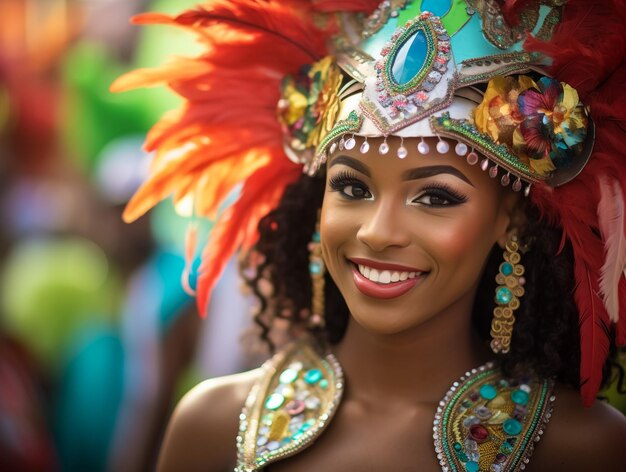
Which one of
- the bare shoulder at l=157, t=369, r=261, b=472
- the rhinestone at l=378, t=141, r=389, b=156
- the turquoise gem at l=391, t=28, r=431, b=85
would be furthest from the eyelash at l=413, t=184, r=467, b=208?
the bare shoulder at l=157, t=369, r=261, b=472

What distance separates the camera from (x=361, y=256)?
2.43 m

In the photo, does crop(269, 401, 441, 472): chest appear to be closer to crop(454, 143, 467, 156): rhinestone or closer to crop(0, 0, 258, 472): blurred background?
crop(454, 143, 467, 156): rhinestone

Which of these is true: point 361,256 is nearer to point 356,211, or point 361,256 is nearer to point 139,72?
point 356,211

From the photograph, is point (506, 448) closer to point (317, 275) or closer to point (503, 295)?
point (503, 295)

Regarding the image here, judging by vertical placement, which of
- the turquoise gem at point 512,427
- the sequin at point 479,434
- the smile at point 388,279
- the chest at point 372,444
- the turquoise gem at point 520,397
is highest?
the smile at point 388,279

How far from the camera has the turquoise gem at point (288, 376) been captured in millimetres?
2774

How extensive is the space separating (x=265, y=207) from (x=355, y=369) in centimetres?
60

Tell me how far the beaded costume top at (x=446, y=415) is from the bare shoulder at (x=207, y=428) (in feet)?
0.19

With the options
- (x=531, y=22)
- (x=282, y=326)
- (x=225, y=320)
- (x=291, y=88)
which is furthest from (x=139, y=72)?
(x=225, y=320)

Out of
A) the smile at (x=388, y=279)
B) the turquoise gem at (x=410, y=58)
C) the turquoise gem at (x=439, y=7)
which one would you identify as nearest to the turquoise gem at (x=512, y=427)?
the smile at (x=388, y=279)

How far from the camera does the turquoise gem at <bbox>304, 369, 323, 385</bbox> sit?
9.02 ft

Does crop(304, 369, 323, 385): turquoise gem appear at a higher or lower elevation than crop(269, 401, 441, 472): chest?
higher

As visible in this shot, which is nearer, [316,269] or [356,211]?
[356,211]

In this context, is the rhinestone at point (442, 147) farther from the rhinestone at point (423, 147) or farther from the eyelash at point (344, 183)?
the eyelash at point (344, 183)
